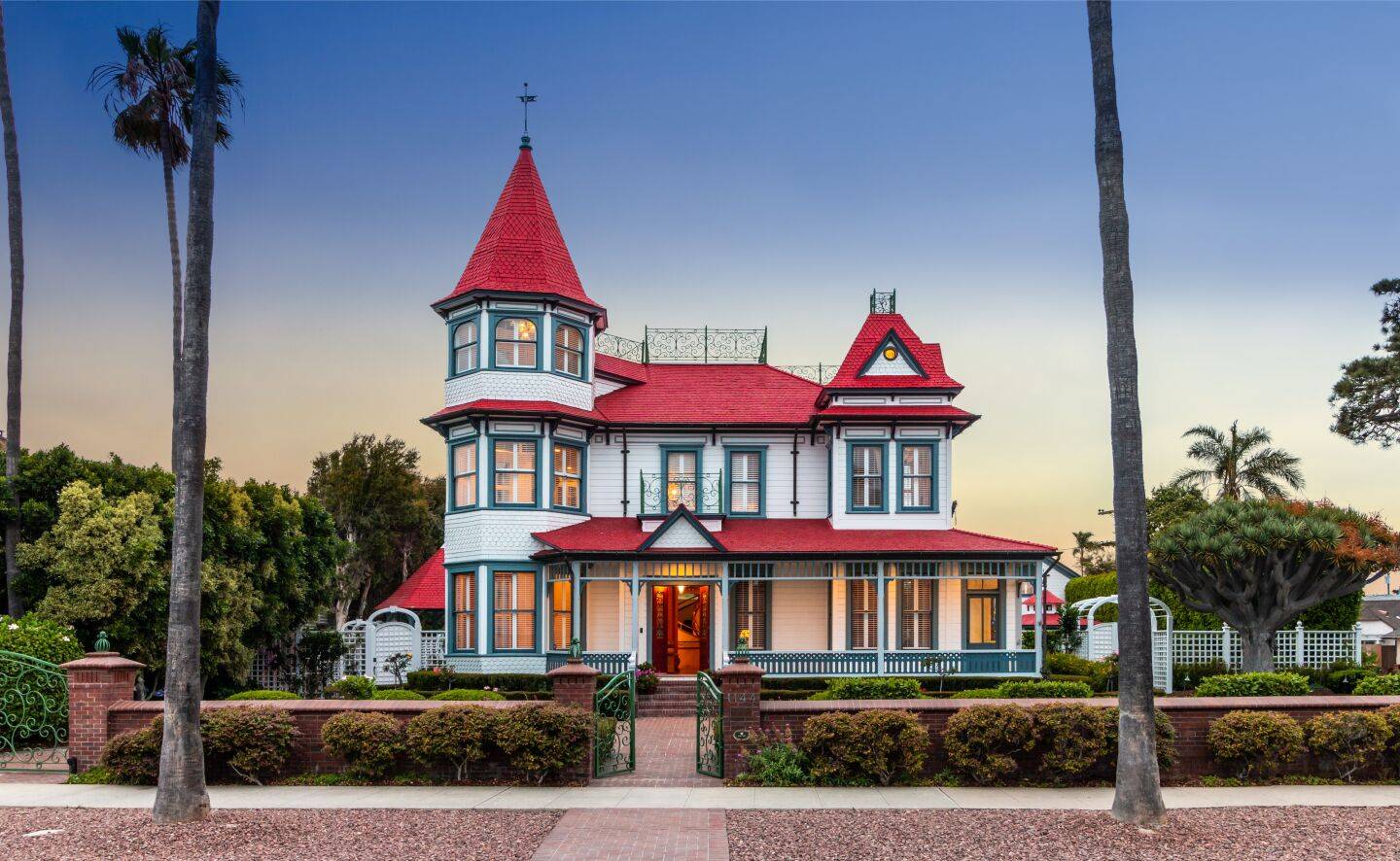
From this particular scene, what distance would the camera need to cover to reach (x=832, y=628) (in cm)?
2689

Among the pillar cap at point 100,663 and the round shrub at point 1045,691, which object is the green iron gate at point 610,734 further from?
the round shrub at point 1045,691

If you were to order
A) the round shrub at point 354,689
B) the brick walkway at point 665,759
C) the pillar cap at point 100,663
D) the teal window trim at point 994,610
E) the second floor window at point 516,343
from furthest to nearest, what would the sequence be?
1. the teal window trim at point 994,610
2. the second floor window at point 516,343
3. the round shrub at point 354,689
4. the pillar cap at point 100,663
5. the brick walkway at point 665,759

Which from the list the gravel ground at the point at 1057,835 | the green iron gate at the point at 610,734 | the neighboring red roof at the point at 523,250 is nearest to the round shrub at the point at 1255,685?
the gravel ground at the point at 1057,835

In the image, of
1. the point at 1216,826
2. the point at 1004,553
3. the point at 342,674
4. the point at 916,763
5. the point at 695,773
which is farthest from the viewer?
the point at 342,674

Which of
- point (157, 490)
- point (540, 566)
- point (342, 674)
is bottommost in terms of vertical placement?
point (342, 674)

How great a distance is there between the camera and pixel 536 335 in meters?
26.8

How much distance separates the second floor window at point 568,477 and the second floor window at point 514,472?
2.65 ft

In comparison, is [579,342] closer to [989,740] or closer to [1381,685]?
[989,740]

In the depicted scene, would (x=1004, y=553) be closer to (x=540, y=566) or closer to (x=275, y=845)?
(x=540, y=566)

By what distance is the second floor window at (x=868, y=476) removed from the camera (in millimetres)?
27641

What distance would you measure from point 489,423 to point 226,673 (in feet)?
27.7

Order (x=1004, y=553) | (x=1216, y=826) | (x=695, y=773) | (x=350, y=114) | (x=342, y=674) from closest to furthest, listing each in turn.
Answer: (x=1216, y=826), (x=695, y=773), (x=350, y=114), (x=1004, y=553), (x=342, y=674)

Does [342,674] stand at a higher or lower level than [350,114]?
lower

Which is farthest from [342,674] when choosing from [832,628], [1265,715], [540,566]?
[1265,715]
